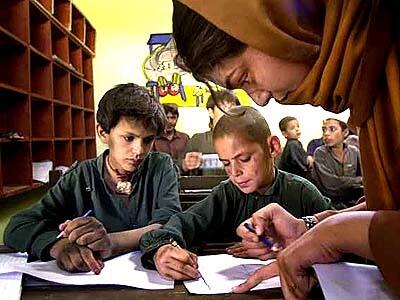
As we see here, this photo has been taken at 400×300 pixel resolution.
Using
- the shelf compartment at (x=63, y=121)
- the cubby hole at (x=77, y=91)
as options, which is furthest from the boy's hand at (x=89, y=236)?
the cubby hole at (x=77, y=91)

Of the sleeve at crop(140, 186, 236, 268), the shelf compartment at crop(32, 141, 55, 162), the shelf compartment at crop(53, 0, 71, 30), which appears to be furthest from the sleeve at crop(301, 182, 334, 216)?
the shelf compartment at crop(53, 0, 71, 30)

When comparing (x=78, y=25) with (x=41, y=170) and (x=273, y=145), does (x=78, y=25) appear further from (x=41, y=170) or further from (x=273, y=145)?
(x=273, y=145)

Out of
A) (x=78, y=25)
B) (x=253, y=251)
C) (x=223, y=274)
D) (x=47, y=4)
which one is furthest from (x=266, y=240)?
(x=78, y=25)

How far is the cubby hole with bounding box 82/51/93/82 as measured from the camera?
4.92 meters

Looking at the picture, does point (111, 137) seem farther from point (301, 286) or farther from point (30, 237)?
point (301, 286)

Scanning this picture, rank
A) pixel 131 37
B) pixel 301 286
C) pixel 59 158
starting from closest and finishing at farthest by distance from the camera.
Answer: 1. pixel 301 286
2. pixel 59 158
3. pixel 131 37

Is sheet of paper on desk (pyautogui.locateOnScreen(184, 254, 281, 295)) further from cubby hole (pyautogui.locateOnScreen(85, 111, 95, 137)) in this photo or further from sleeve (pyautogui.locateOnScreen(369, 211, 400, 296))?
cubby hole (pyautogui.locateOnScreen(85, 111, 95, 137))

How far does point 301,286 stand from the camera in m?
0.67

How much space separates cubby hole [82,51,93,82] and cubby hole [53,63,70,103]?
0.95 m

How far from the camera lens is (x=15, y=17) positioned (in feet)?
8.75

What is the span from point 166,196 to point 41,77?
2214 mm

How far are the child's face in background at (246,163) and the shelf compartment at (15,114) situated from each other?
1.68 metres

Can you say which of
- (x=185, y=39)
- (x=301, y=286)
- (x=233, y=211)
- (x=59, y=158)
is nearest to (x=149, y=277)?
(x=301, y=286)

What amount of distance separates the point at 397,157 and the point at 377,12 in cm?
16
